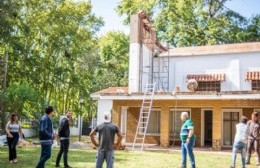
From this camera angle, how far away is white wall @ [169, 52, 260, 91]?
24373mm

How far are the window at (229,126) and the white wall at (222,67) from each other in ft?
7.90

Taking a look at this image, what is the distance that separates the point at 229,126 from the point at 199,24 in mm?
16678

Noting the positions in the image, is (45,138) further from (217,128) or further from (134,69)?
(134,69)

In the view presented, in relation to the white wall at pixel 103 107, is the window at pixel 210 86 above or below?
above

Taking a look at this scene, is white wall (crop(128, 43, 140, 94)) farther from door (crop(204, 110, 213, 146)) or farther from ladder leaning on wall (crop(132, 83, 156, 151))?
door (crop(204, 110, 213, 146))

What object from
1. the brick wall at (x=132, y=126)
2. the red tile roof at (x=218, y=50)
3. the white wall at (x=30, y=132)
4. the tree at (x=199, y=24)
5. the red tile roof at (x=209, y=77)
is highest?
the tree at (x=199, y=24)

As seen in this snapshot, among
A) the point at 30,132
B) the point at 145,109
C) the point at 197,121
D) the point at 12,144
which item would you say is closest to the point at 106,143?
the point at 12,144

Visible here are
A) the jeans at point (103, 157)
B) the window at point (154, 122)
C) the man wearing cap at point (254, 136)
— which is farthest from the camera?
the window at point (154, 122)

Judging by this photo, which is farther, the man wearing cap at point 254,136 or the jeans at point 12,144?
the man wearing cap at point 254,136

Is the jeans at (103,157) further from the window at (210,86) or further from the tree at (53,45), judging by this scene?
the tree at (53,45)

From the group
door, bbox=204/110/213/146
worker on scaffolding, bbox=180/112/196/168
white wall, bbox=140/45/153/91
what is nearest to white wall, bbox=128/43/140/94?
white wall, bbox=140/45/153/91

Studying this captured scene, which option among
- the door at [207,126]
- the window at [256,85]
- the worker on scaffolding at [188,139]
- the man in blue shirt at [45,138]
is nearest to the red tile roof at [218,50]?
the window at [256,85]

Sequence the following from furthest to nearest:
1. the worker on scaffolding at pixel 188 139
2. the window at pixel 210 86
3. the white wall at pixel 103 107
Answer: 1. the white wall at pixel 103 107
2. the window at pixel 210 86
3. the worker on scaffolding at pixel 188 139

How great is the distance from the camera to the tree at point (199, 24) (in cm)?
3578
